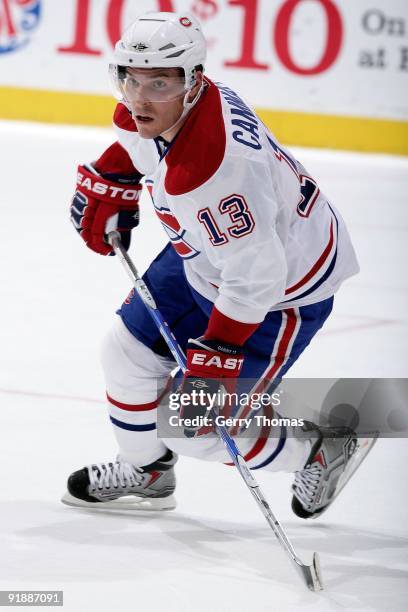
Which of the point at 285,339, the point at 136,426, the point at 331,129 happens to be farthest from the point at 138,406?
the point at 331,129

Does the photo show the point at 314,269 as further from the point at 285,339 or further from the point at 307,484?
the point at 307,484

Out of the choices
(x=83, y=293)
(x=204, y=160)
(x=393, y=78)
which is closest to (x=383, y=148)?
(x=393, y=78)

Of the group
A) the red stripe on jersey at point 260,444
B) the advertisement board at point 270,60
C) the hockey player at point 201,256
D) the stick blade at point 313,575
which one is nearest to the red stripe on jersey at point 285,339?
the hockey player at point 201,256

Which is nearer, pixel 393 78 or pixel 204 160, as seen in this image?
pixel 204 160

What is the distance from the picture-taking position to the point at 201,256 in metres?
2.44

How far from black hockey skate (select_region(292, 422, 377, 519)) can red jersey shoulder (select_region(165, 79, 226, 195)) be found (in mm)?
695

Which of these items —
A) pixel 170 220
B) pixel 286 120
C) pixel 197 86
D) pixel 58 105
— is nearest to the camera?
pixel 197 86

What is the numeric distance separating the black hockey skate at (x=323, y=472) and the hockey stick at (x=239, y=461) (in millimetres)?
221

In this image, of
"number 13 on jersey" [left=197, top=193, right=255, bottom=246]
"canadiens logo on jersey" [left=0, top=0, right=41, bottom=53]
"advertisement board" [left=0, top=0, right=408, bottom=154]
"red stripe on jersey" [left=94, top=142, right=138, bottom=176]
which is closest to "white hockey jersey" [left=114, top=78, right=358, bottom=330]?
"number 13 on jersey" [left=197, top=193, right=255, bottom=246]

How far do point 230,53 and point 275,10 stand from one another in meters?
0.40

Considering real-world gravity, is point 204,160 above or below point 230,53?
above

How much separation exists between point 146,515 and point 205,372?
0.50 meters

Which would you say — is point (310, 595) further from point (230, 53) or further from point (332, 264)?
point (230, 53)

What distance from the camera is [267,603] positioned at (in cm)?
213
